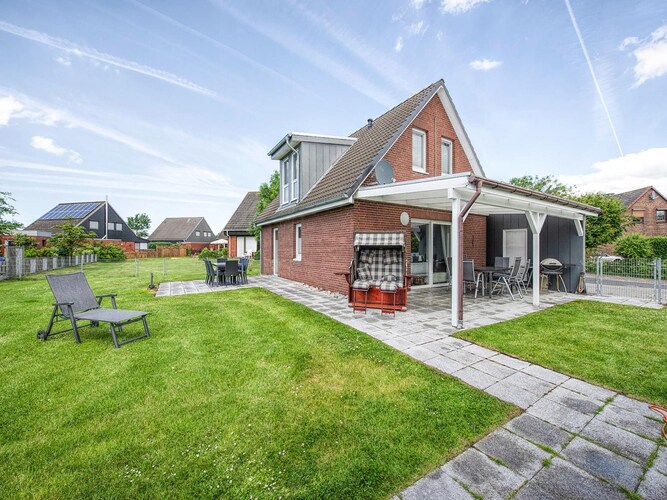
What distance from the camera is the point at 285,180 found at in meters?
13.7

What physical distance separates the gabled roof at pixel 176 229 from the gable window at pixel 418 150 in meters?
51.7

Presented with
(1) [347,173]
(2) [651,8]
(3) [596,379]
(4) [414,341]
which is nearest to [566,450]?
(3) [596,379]

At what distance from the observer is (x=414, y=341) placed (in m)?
5.01

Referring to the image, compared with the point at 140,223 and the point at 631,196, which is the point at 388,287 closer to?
the point at 631,196

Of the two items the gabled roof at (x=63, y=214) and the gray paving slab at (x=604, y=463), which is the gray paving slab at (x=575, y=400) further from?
the gabled roof at (x=63, y=214)

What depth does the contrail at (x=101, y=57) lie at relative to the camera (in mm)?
9156

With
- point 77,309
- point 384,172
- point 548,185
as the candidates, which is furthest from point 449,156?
point 548,185

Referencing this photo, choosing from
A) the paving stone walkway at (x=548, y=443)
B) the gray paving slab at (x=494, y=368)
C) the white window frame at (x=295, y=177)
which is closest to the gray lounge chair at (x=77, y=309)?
the paving stone walkway at (x=548, y=443)

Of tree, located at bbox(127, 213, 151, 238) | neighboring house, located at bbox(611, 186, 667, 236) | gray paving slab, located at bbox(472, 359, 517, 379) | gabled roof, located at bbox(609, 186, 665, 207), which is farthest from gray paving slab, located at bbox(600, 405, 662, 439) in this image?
tree, located at bbox(127, 213, 151, 238)

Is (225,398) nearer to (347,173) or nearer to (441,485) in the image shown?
(441,485)

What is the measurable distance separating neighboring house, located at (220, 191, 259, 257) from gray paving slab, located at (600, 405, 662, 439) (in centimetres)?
2783

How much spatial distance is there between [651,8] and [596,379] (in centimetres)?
1055

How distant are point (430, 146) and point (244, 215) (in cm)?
2366

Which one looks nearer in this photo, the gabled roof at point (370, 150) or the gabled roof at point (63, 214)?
the gabled roof at point (370, 150)
